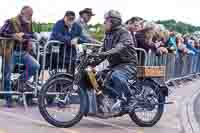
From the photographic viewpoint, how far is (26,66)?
34.8ft

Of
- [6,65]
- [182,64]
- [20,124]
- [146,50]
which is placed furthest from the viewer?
[182,64]

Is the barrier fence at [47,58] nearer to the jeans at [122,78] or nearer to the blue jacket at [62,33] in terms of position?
the blue jacket at [62,33]

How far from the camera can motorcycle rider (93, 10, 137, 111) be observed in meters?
9.14

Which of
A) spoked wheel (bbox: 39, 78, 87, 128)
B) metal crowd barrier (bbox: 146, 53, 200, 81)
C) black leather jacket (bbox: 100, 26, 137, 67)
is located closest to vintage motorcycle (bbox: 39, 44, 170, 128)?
spoked wheel (bbox: 39, 78, 87, 128)

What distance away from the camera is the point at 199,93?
54.7ft

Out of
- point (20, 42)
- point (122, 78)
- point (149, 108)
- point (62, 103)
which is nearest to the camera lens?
point (62, 103)

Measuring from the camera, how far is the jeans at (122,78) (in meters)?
9.21

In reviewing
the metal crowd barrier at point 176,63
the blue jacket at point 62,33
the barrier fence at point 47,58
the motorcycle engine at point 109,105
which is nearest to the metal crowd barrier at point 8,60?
the barrier fence at point 47,58

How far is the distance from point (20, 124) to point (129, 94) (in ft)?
5.65

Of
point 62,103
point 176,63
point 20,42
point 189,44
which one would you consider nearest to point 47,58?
point 20,42

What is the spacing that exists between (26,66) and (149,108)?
2.35m

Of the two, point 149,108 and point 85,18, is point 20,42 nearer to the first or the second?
point 85,18

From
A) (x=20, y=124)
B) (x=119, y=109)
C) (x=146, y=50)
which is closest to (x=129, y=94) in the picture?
(x=119, y=109)

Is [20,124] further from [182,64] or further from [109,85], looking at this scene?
[182,64]
